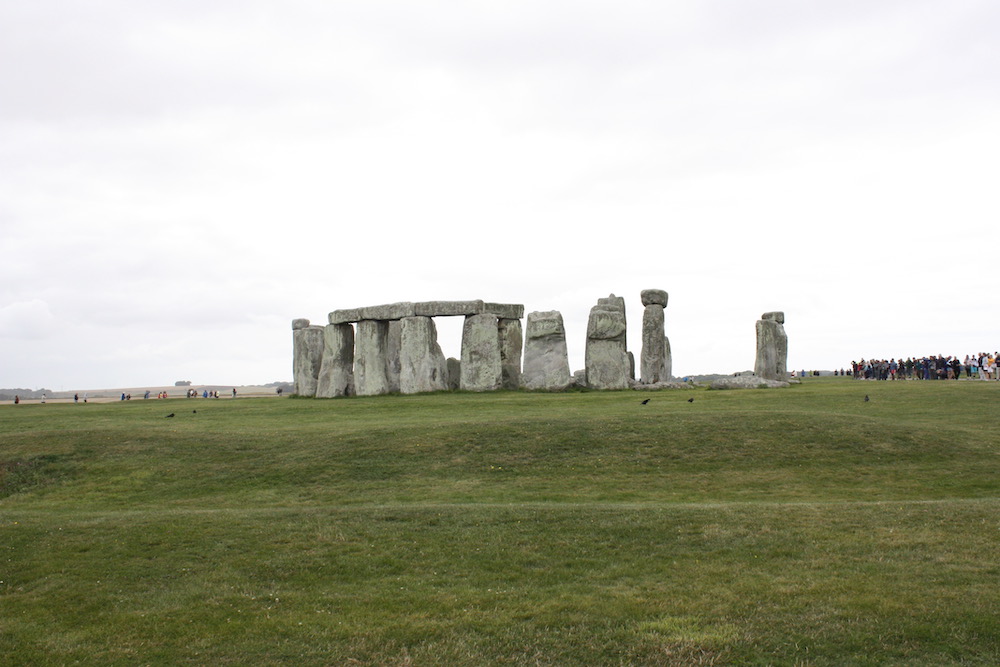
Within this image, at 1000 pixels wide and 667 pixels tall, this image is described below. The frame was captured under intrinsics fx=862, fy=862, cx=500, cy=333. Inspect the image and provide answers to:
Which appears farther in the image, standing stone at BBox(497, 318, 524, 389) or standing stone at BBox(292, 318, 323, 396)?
standing stone at BBox(292, 318, 323, 396)

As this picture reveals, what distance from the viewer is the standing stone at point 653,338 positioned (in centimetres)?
3559

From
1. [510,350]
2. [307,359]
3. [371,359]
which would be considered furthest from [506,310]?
[307,359]

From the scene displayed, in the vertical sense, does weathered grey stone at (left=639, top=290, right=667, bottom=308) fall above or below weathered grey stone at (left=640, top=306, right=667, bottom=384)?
above

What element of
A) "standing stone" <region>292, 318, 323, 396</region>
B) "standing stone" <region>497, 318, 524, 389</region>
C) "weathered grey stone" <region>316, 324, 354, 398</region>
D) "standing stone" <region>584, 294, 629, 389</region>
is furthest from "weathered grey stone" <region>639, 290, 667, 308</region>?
"standing stone" <region>292, 318, 323, 396</region>

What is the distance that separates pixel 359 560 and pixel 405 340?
23227mm

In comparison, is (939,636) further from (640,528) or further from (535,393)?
(535,393)

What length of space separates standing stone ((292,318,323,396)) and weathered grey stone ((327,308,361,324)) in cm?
294

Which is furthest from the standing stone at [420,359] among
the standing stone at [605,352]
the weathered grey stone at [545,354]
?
the standing stone at [605,352]

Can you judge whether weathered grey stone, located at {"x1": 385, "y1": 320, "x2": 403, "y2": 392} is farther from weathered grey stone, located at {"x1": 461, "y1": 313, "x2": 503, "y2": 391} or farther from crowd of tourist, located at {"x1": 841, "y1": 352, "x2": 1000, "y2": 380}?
crowd of tourist, located at {"x1": 841, "y1": 352, "x2": 1000, "y2": 380}

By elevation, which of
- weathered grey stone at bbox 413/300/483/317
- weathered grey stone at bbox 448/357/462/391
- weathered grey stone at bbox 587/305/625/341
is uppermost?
weathered grey stone at bbox 413/300/483/317

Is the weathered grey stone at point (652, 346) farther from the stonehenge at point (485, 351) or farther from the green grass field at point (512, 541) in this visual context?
the green grass field at point (512, 541)

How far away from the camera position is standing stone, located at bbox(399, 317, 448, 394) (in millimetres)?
33625

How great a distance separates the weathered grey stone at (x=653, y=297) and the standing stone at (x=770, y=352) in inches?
208

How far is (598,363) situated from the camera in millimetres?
32781
